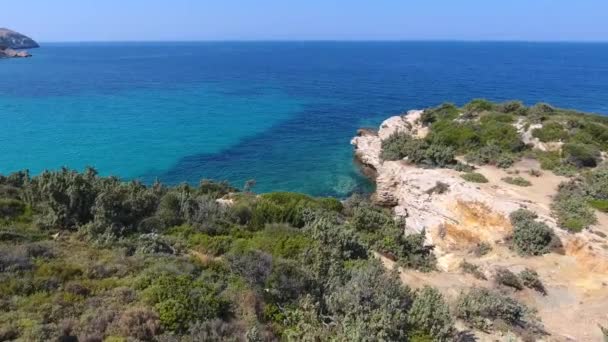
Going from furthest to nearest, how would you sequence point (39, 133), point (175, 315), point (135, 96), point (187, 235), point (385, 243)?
point (135, 96)
point (39, 133)
point (385, 243)
point (187, 235)
point (175, 315)

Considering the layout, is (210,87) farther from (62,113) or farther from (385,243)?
(385,243)

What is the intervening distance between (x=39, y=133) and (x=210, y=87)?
3344cm

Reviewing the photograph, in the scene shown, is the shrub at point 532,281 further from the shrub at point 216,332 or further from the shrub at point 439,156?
the shrub at point 439,156

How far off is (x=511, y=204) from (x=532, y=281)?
506cm

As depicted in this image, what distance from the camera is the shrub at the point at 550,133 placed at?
24594mm

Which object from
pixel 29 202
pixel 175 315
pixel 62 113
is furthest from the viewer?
pixel 62 113

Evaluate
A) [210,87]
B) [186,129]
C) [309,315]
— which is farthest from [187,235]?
[210,87]

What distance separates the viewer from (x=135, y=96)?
56469mm

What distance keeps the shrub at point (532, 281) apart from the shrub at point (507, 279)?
30cm

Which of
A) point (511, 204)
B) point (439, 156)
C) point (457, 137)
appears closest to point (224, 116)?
point (457, 137)

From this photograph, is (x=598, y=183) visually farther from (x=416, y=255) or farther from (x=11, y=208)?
(x=11, y=208)

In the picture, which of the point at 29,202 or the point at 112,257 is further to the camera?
the point at 29,202

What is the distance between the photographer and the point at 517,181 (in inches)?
789

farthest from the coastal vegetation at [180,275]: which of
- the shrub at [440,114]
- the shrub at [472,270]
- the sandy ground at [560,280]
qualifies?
the shrub at [440,114]
